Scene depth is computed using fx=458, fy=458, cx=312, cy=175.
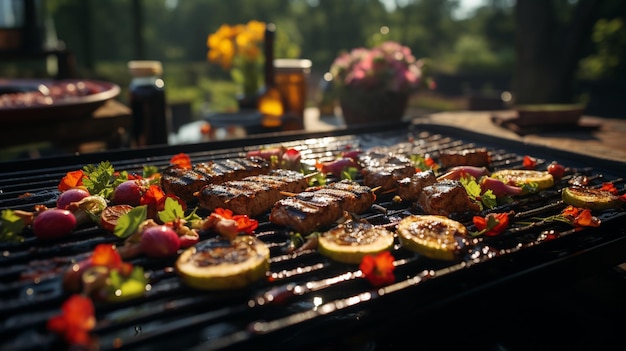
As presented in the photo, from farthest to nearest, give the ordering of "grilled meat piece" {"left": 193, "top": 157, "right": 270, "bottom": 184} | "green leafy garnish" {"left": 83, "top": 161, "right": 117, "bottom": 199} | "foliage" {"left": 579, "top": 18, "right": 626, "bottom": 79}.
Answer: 1. "foliage" {"left": 579, "top": 18, "right": 626, "bottom": 79}
2. "grilled meat piece" {"left": 193, "top": 157, "right": 270, "bottom": 184}
3. "green leafy garnish" {"left": 83, "top": 161, "right": 117, "bottom": 199}

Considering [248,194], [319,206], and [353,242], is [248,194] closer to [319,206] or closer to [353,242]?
[319,206]

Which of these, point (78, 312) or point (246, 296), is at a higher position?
point (78, 312)

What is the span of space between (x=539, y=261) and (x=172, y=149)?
3.91m

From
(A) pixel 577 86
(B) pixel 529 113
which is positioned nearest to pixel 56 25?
(A) pixel 577 86

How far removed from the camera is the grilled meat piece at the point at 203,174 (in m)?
3.82

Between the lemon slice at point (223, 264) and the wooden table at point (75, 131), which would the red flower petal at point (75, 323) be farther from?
the wooden table at point (75, 131)

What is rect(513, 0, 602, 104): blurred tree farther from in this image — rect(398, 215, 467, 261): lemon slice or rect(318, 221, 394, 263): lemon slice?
rect(318, 221, 394, 263): lemon slice

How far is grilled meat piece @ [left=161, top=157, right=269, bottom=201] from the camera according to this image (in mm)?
3823

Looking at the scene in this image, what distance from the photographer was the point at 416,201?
3.86m

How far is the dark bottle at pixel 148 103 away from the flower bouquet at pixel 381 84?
128 inches

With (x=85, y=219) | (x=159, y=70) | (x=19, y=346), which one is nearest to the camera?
(x=19, y=346)

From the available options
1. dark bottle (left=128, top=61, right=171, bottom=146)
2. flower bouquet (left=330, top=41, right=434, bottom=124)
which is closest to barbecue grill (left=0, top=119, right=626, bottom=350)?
dark bottle (left=128, top=61, right=171, bottom=146)

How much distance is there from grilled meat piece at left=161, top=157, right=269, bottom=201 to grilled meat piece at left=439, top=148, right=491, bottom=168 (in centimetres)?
194

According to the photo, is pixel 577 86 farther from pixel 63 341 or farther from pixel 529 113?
pixel 63 341
